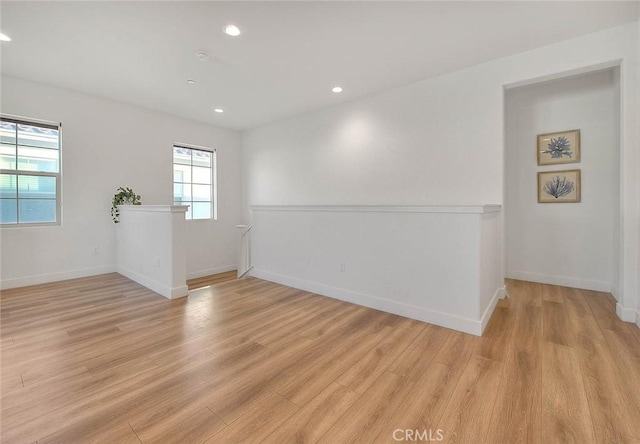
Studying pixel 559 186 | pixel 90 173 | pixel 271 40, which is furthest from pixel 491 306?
pixel 90 173

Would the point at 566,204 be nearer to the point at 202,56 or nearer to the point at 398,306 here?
the point at 398,306

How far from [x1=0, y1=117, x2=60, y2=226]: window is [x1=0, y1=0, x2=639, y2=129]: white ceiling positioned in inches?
29.3

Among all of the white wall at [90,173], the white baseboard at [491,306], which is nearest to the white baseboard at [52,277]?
the white wall at [90,173]

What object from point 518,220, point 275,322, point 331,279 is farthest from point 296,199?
point 518,220

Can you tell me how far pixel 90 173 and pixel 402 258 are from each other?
490cm

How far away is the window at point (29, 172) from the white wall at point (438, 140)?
11.6 ft

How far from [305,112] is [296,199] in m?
1.63

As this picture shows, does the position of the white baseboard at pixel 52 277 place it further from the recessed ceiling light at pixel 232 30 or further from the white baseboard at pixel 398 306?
the recessed ceiling light at pixel 232 30

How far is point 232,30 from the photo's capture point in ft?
8.80

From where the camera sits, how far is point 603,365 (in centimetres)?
201

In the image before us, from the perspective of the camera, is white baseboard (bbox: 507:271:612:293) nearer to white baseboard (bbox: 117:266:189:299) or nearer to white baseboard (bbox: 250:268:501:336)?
white baseboard (bbox: 250:268:501:336)

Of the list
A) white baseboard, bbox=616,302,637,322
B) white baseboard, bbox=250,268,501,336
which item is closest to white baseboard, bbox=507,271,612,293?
white baseboard, bbox=616,302,637,322

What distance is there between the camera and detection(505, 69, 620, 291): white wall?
3.69 m

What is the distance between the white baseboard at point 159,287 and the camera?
139 inches
